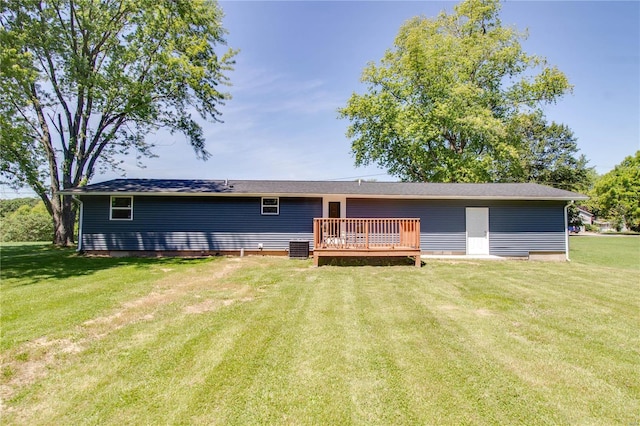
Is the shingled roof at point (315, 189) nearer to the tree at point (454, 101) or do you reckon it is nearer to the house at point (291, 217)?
the house at point (291, 217)

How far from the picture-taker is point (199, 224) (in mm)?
11875

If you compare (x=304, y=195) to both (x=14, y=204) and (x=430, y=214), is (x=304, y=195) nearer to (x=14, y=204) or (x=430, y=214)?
(x=430, y=214)

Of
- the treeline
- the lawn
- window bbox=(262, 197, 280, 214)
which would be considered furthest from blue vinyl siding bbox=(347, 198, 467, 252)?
the treeline

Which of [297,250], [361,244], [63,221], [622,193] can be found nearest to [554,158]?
[622,193]

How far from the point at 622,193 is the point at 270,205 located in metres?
43.6

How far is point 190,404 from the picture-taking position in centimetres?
258

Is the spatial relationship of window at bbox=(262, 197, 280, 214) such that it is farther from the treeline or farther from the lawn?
the treeline

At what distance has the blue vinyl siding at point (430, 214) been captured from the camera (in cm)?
1211

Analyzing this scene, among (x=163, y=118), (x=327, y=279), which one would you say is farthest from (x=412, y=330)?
(x=163, y=118)

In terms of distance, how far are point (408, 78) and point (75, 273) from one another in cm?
2230

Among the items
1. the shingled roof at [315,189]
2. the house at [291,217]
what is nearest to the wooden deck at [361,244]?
the house at [291,217]

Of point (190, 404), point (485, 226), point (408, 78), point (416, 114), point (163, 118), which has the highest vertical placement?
point (408, 78)

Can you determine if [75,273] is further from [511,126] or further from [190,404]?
[511,126]

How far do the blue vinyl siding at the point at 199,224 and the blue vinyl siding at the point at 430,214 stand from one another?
1.92 m
